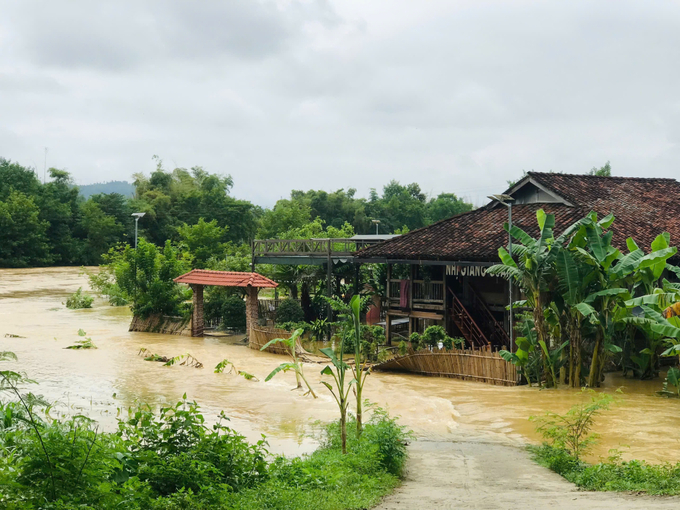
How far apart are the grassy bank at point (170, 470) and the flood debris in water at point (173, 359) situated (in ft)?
42.3

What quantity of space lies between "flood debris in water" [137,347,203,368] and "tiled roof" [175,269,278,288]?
145 inches

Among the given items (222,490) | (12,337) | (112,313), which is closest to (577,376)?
(222,490)

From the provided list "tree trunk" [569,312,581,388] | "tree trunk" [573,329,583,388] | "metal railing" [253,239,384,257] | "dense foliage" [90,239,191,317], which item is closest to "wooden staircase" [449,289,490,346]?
"tree trunk" [569,312,581,388]

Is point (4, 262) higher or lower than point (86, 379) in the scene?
higher

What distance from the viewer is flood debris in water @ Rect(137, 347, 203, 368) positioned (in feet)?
73.4

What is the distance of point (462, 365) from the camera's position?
63.5ft

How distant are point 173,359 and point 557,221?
487 inches

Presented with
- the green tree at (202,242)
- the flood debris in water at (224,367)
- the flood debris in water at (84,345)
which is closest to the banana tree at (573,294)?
the flood debris in water at (224,367)

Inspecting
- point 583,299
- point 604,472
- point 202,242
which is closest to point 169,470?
point 604,472

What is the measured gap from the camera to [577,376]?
60.1 ft

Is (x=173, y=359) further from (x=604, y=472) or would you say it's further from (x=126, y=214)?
(x=126, y=214)

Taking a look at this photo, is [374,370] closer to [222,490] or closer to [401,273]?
[401,273]

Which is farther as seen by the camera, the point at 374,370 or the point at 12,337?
the point at 12,337

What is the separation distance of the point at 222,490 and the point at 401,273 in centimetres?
1817
